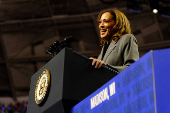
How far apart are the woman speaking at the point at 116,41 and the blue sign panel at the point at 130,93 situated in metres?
0.55

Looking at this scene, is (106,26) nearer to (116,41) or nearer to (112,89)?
(116,41)

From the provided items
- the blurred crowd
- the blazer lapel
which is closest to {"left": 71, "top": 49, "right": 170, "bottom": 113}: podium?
the blazer lapel

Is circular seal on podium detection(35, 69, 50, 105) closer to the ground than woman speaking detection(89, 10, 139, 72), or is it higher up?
closer to the ground

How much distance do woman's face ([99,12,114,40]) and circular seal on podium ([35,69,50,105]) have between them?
493 mm

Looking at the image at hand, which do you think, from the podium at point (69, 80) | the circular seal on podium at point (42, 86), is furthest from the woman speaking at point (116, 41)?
the circular seal on podium at point (42, 86)

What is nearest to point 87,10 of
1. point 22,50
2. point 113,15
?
point 22,50

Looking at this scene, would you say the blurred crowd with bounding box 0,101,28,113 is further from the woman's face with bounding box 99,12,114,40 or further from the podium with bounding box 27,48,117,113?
the podium with bounding box 27,48,117,113

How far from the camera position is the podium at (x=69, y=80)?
149 cm

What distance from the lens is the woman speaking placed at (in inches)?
70.5

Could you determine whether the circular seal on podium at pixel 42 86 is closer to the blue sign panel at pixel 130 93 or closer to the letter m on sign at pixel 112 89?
the blue sign panel at pixel 130 93

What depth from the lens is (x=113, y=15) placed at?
1.99 meters

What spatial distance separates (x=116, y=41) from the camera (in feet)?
6.30

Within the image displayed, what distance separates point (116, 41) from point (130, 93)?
91cm

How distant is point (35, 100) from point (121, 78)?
81cm
